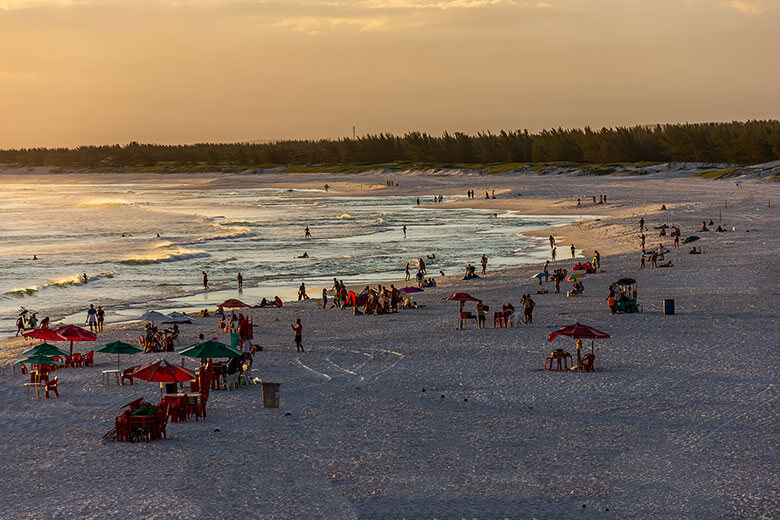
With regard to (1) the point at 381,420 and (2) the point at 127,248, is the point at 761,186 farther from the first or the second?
(1) the point at 381,420

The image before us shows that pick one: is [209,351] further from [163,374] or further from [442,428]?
[442,428]

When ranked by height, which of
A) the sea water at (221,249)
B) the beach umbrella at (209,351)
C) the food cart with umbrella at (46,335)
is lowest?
the sea water at (221,249)

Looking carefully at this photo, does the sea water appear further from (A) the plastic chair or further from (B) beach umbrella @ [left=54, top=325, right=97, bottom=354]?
(A) the plastic chair

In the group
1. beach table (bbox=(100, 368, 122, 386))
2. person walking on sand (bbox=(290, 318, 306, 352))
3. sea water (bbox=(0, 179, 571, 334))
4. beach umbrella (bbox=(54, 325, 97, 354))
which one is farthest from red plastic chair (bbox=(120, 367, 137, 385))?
sea water (bbox=(0, 179, 571, 334))

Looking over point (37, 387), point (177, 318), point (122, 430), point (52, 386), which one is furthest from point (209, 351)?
point (177, 318)

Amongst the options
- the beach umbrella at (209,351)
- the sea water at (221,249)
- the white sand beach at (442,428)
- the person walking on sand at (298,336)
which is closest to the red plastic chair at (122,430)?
the white sand beach at (442,428)

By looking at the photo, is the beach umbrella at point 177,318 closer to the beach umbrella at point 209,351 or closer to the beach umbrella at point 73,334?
the beach umbrella at point 73,334

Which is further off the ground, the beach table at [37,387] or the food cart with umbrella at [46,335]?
the food cart with umbrella at [46,335]

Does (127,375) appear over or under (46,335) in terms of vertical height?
under
